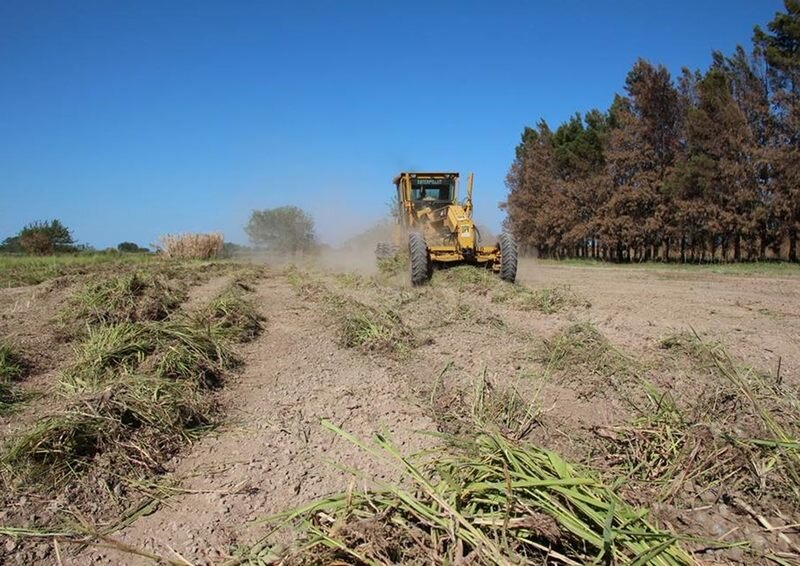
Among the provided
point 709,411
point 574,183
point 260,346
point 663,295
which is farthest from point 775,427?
point 574,183

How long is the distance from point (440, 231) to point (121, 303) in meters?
8.17

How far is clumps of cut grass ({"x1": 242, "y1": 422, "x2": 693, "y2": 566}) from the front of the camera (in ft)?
6.00

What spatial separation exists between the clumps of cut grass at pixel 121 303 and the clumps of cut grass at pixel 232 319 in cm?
70

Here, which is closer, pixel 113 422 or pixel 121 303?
pixel 113 422

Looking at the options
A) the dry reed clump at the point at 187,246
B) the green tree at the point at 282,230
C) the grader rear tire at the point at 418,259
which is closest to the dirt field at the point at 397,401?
the grader rear tire at the point at 418,259

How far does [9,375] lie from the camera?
14.8 feet

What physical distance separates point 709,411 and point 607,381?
1081 mm

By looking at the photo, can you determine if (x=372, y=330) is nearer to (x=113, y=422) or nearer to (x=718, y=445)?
(x=113, y=422)

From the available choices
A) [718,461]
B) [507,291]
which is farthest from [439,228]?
[718,461]

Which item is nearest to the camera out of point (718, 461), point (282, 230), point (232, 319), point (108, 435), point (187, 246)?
point (718, 461)

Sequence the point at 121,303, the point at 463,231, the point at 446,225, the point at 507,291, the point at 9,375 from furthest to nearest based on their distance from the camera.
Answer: the point at 446,225
the point at 463,231
the point at 507,291
the point at 121,303
the point at 9,375

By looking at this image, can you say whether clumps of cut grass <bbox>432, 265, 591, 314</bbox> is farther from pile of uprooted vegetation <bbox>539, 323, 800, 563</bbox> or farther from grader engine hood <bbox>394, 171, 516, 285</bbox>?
pile of uprooted vegetation <bbox>539, 323, 800, 563</bbox>

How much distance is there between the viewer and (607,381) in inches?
161

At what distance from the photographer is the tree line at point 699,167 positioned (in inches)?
900
